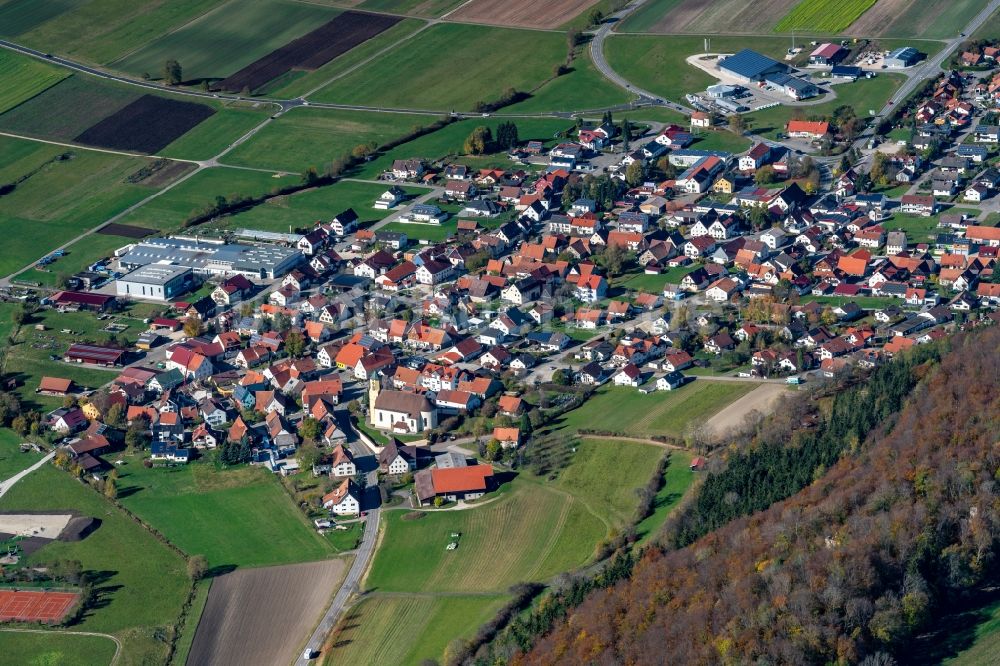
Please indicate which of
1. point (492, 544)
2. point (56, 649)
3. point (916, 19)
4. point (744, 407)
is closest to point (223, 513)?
point (56, 649)

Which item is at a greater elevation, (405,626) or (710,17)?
(710,17)

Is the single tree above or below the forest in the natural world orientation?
above

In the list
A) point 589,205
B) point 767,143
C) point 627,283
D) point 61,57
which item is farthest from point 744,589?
point 61,57

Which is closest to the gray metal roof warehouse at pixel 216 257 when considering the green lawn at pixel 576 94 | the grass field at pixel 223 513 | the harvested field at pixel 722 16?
the grass field at pixel 223 513

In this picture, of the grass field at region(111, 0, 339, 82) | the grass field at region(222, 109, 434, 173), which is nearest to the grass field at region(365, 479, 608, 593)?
the grass field at region(222, 109, 434, 173)

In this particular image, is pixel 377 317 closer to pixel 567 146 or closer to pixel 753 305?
pixel 753 305

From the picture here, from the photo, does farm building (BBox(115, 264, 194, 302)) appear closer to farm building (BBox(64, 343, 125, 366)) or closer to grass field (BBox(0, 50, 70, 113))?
farm building (BBox(64, 343, 125, 366))

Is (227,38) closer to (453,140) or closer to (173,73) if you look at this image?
(173,73)
